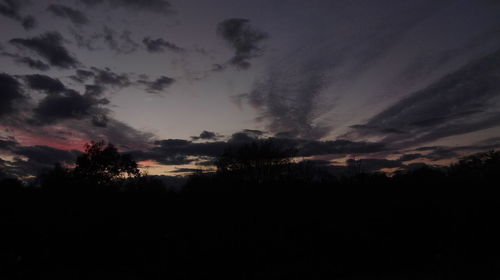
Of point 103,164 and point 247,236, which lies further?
point 103,164

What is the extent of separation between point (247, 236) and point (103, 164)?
125ft

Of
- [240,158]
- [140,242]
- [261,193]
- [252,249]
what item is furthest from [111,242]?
[240,158]

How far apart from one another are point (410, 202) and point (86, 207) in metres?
15.3

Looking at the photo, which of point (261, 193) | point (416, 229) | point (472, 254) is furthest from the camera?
point (261, 193)

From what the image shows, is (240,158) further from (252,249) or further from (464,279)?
(464,279)

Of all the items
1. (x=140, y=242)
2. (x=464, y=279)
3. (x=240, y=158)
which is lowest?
(x=464, y=279)

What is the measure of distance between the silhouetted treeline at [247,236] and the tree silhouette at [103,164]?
2688 cm

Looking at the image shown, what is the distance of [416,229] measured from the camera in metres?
11.0

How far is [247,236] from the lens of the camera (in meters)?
11.0

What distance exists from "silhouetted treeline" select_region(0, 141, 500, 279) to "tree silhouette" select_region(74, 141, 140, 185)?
26.9 m

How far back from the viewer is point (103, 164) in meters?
42.5

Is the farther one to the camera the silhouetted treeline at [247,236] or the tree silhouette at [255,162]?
the tree silhouette at [255,162]

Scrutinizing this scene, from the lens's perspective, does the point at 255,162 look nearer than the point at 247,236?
No

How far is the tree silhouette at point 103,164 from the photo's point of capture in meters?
41.2
